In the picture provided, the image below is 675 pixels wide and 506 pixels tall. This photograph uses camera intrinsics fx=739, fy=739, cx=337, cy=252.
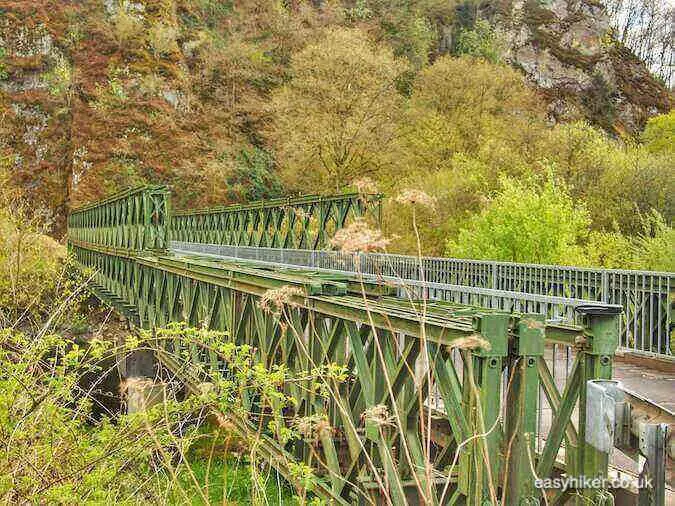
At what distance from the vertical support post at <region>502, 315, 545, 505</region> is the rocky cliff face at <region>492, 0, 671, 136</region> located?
67899 millimetres

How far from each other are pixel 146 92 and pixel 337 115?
1810 centimetres

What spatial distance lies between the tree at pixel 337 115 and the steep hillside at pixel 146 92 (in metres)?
8.20

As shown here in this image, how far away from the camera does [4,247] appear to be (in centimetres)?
2080

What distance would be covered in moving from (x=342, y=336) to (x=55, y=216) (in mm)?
42119

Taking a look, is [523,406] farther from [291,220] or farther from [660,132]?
[660,132]

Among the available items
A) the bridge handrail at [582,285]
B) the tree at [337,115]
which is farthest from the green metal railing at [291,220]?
the tree at [337,115]

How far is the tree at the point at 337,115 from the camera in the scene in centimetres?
3659

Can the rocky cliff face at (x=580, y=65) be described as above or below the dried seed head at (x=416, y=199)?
above

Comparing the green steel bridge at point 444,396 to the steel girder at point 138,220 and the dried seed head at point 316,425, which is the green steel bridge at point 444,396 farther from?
the steel girder at point 138,220

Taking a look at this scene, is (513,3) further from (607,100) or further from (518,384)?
(518,384)

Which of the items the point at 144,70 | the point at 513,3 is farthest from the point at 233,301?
the point at 513,3

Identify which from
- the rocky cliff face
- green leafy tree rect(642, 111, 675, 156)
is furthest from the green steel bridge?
the rocky cliff face

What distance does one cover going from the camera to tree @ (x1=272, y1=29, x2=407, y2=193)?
36.6 m

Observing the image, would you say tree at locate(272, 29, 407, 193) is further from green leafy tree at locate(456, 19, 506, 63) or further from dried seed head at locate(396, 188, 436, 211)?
dried seed head at locate(396, 188, 436, 211)
